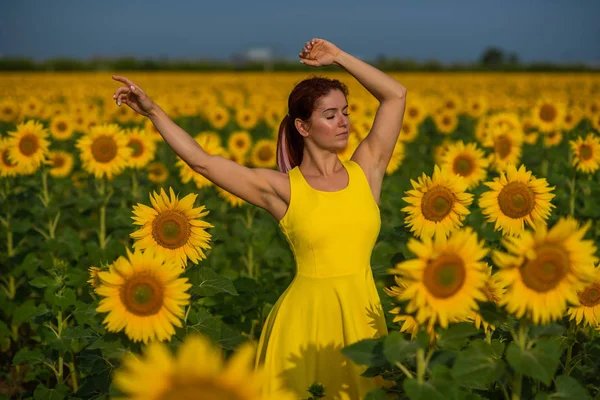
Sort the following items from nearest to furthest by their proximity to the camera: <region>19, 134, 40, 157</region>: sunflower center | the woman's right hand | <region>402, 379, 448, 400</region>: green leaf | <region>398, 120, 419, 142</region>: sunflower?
<region>402, 379, 448, 400</region>: green leaf → the woman's right hand → <region>19, 134, 40, 157</region>: sunflower center → <region>398, 120, 419, 142</region>: sunflower

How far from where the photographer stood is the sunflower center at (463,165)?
5.82m

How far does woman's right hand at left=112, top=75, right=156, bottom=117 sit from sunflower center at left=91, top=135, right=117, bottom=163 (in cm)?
311

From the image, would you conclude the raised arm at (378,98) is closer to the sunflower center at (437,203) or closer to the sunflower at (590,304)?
the sunflower center at (437,203)

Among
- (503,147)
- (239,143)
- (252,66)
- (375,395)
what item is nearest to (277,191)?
(375,395)

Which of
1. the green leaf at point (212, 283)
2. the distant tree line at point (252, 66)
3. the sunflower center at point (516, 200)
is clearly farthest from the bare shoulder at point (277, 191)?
the distant tree line at point (252, 66)

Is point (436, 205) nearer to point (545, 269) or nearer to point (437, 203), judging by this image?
point (437, 203)

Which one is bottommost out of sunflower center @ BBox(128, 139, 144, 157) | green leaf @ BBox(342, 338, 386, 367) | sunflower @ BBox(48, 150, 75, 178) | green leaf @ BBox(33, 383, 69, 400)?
green leaf @ BBox(33, 383, 69, 400)

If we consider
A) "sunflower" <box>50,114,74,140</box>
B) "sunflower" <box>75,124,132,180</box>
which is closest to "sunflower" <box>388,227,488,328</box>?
"sunflower" <box>75,124,132,180</box>

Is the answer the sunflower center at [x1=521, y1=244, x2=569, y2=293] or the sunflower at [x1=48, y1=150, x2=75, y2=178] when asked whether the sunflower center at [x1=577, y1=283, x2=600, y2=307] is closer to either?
the sunflower center at [x1=521, y1=244, x2=569, y2=293]

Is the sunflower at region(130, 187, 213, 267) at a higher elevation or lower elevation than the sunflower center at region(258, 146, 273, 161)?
higher

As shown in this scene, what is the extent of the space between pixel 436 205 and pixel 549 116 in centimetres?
525

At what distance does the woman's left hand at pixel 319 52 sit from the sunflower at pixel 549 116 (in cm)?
572

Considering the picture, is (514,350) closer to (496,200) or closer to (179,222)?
(179,222)

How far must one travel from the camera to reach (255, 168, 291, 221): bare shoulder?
319 centimetres
